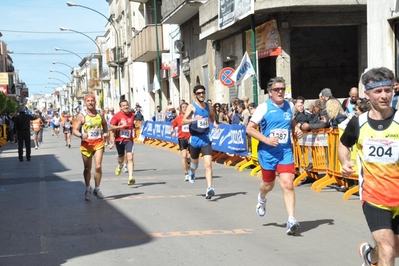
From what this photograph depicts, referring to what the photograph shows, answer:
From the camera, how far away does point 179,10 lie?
34281mm

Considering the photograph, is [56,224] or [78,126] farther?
[78,126]

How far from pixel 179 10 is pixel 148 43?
9298 mm

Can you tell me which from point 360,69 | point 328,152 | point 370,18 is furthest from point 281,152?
point 360,69

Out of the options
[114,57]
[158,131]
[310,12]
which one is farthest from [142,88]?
[310,12]

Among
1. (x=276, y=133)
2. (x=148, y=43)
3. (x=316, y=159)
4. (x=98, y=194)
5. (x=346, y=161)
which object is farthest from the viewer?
(x=148, y=43)

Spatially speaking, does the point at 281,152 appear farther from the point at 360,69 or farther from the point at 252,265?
the point at 360,69

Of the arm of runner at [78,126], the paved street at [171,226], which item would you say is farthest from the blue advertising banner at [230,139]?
the arm of runner at [78,126]

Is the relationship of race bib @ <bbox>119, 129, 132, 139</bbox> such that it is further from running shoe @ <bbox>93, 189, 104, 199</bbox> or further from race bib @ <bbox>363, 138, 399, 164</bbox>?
race bib @ <bbox>363, 138, 399, 164</bbox>

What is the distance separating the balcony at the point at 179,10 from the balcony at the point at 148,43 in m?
4.28

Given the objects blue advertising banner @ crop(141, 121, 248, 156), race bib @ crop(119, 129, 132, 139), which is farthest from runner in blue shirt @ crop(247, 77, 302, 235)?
blue advertising banner @ crop(141, 121, 248, 156)

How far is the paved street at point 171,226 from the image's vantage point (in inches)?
287

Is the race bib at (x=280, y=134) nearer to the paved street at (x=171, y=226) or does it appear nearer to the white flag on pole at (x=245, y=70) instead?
the paved street at (x=171, y=226)

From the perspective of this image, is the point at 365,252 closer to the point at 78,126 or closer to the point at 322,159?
the point at 78,126

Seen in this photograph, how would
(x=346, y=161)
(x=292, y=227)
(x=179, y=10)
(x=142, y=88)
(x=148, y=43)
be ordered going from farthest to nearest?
(x=142, y=88)
(x=148, y=43)
(x=179, y=10)
(x=292, y=227)
(x=346, y=161)
